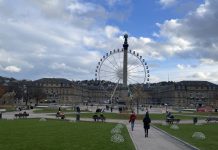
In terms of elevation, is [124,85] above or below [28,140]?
above

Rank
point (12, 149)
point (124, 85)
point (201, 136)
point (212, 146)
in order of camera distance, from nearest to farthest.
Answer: point (12, 149)
point (212, 146)
point (201, 136)
point (124, 85)

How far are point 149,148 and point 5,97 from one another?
114 meters

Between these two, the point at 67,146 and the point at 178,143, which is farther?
the point at 178,143

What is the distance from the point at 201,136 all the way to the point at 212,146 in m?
4.69

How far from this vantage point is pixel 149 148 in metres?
22.6

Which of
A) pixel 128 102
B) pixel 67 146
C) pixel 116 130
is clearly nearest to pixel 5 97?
pixel 128 102

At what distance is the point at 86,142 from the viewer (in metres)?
24.2

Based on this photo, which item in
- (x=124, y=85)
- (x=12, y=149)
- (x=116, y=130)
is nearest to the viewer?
(x=12, y=149)

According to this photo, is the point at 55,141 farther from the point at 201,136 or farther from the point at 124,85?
the point at 124,85

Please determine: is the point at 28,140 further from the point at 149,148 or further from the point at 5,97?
the point at 5,97

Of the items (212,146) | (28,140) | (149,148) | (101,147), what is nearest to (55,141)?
(28,140)

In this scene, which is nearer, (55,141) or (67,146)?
(67,146)

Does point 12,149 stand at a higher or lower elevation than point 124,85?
lower

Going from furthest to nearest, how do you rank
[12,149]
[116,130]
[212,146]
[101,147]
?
[116,130] < [212,146] < [101,147] < [12,149]
